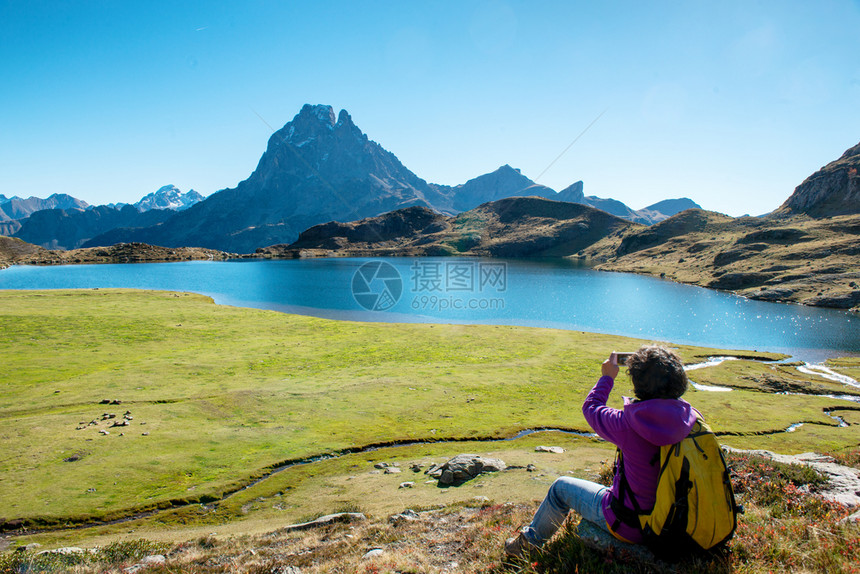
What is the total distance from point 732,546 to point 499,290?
371ft

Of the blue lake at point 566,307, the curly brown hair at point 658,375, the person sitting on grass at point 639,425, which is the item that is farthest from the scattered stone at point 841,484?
the blue lake at point 566,307

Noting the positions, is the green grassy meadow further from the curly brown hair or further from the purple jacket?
the curly brown hair

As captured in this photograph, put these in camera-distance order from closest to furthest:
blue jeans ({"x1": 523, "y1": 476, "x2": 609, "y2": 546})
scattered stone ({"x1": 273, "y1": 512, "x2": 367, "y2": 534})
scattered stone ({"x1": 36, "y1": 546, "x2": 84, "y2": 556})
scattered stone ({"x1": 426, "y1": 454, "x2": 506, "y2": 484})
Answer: blue jeans ({"x1": 523, "y1": 476, "x2": 609, "y2": 546}) < scattered stone ({"x1": 36, "y1": 546, "x2": 84, "y2": 556}) < scattered stone ({"x1": 273, "y1": 512, "x2": 367, "y2": 534}) < scattered stone ({"x1": 426, "y1": 454, "x2": 506, "y2": 484})

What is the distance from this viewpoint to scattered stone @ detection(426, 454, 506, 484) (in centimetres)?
1705

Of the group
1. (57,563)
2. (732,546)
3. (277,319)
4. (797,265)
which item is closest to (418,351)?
(277,319)

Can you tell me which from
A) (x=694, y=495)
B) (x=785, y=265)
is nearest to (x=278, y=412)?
(x=694, y=495)

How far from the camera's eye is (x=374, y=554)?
9609 mm

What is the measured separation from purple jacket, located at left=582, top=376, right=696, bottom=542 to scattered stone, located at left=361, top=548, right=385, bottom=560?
17.7ft

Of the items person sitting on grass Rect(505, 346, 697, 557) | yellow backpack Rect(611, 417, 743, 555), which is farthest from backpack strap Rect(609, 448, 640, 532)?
yellow backpack Rect(611, 417, 743, 555)

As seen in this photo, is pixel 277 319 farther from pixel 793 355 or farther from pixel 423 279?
pixel 423 279

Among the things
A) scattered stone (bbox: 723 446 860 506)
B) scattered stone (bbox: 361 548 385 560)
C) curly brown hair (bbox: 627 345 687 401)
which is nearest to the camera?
curly brown hair (bbox: 627 345 687 401)

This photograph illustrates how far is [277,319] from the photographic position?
208ft

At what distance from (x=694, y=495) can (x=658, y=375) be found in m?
1.61

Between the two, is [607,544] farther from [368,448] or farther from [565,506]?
[368,448]
